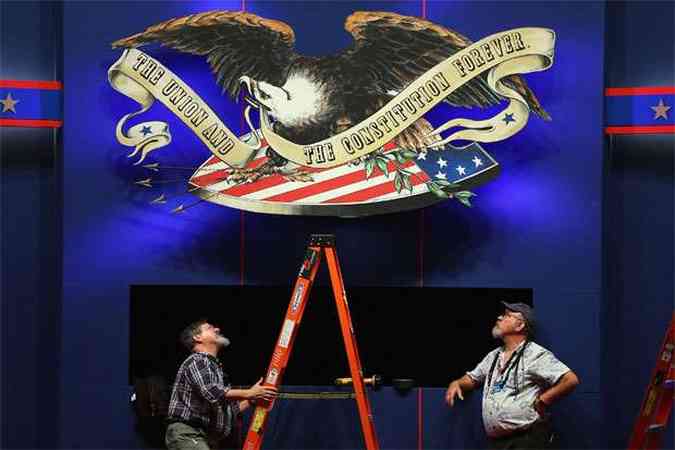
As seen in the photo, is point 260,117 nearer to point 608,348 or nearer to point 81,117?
point 81,117

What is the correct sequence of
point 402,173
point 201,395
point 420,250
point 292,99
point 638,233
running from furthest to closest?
point 638,233 < point 420,250 < point 292,99 < point 402,173 < point 201,395

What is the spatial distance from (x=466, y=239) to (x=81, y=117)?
2.63 meters

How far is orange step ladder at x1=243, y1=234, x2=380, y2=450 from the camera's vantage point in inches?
267

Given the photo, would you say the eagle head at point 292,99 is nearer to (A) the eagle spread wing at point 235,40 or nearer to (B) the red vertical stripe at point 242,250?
(A) the eagle spread wing at point 235,40

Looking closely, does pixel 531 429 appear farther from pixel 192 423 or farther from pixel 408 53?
pixel 408 53

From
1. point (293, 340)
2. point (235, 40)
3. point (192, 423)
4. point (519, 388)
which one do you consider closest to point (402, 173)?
point (293, 340)

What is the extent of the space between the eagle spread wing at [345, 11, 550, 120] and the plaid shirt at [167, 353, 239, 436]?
2.05 meters

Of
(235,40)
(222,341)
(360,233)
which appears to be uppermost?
(235,40)

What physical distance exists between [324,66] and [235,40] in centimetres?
59

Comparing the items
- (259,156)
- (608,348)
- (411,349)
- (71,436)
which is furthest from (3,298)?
(608,348)

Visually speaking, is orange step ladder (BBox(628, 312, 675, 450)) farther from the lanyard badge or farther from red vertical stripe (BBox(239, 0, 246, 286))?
red vertical stripe (BBox(239, 0, 246, 286))

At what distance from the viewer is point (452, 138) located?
721 cm

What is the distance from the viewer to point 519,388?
6.78m

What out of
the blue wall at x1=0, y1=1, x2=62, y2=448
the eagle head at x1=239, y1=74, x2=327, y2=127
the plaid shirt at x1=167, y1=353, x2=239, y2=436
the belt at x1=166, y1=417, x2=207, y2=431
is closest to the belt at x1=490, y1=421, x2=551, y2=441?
the plaid shirt at x1=167, y1=353, x2=239, y2=436
